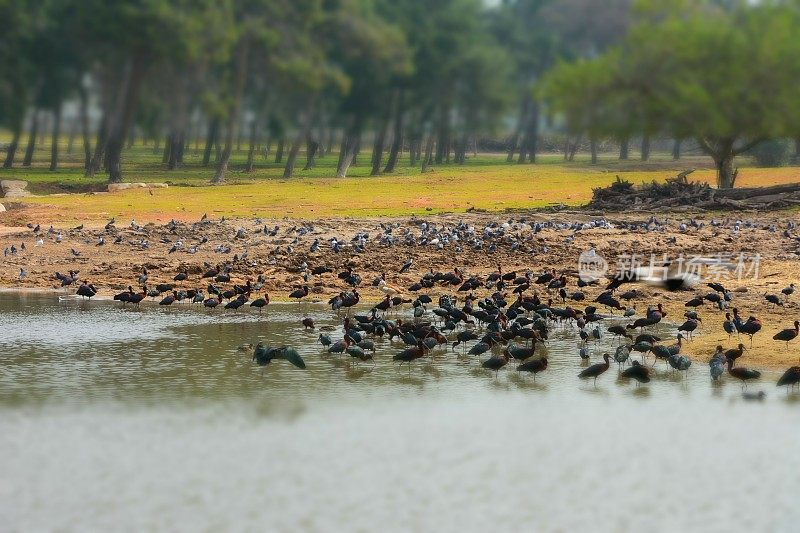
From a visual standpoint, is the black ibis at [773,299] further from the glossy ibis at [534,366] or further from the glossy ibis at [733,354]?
the glossy ibis at [534,366]

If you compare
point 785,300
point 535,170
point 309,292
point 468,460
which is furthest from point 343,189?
point 468,460

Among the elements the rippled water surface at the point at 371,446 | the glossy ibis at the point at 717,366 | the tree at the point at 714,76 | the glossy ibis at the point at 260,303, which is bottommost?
the rippled water surface at the point at 371,446

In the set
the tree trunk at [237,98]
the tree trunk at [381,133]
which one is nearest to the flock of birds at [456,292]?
the tree trunk at [237,98]

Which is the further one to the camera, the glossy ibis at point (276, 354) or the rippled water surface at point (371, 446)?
the glossy ibis at point (276, 354)

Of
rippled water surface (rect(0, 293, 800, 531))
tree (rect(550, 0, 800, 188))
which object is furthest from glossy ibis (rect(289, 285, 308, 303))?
tree (rect(550, 0, 800, 188))

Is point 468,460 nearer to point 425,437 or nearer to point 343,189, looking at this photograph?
point 425,437

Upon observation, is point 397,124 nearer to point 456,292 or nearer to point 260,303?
point 456,292

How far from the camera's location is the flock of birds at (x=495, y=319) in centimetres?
1236

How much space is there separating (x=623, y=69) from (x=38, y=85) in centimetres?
2448

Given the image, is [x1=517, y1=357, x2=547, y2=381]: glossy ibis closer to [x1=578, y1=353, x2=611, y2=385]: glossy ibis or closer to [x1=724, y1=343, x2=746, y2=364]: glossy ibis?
[x1=578, y1=353, x2=611, y2=385]: glossy ibis

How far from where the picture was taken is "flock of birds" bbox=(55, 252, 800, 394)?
1236 centimetres

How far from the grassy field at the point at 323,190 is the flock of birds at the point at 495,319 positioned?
9.57 m

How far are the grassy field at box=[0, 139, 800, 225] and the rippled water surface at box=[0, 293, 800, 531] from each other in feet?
51.9

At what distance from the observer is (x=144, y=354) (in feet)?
43.7
